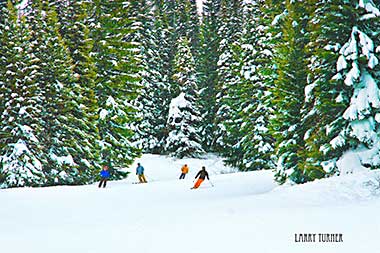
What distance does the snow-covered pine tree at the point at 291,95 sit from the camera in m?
Result: 19.4

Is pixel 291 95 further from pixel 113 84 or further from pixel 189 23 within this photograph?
pixel 189 23

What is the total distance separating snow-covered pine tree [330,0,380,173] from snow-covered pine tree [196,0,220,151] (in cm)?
2641

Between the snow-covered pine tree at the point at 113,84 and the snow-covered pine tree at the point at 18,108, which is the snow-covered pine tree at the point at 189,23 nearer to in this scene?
the snow-covered pine tree at the point at 113,84

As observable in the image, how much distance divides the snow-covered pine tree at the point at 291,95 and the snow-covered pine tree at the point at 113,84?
11438 mm

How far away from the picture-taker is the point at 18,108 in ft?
79.6

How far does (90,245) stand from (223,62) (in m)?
35.5

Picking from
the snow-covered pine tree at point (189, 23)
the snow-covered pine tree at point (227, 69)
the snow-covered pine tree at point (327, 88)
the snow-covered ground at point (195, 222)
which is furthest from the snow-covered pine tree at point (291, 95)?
the snow-covered pine tree at point (189, 23)

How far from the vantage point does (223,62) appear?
43125mm

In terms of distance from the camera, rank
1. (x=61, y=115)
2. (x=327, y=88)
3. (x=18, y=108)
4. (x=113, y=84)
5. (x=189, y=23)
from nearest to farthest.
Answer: (x=327, y=88), (x=18, y=108), (x=61, y=115), (x=113, y=84), (x=189, y=23)

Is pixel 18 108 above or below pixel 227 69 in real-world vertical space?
below

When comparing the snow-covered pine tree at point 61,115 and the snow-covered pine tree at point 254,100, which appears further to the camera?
the snow-covered pine tree at point 254,100

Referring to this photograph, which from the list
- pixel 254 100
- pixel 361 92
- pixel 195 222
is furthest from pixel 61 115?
pixel 361 92

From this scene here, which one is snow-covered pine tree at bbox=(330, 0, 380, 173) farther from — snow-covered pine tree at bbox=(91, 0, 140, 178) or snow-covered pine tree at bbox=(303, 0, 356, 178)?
snow-covered pine tree at bbox=(91, 0, 140, 178)

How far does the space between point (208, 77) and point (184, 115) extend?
919cm
